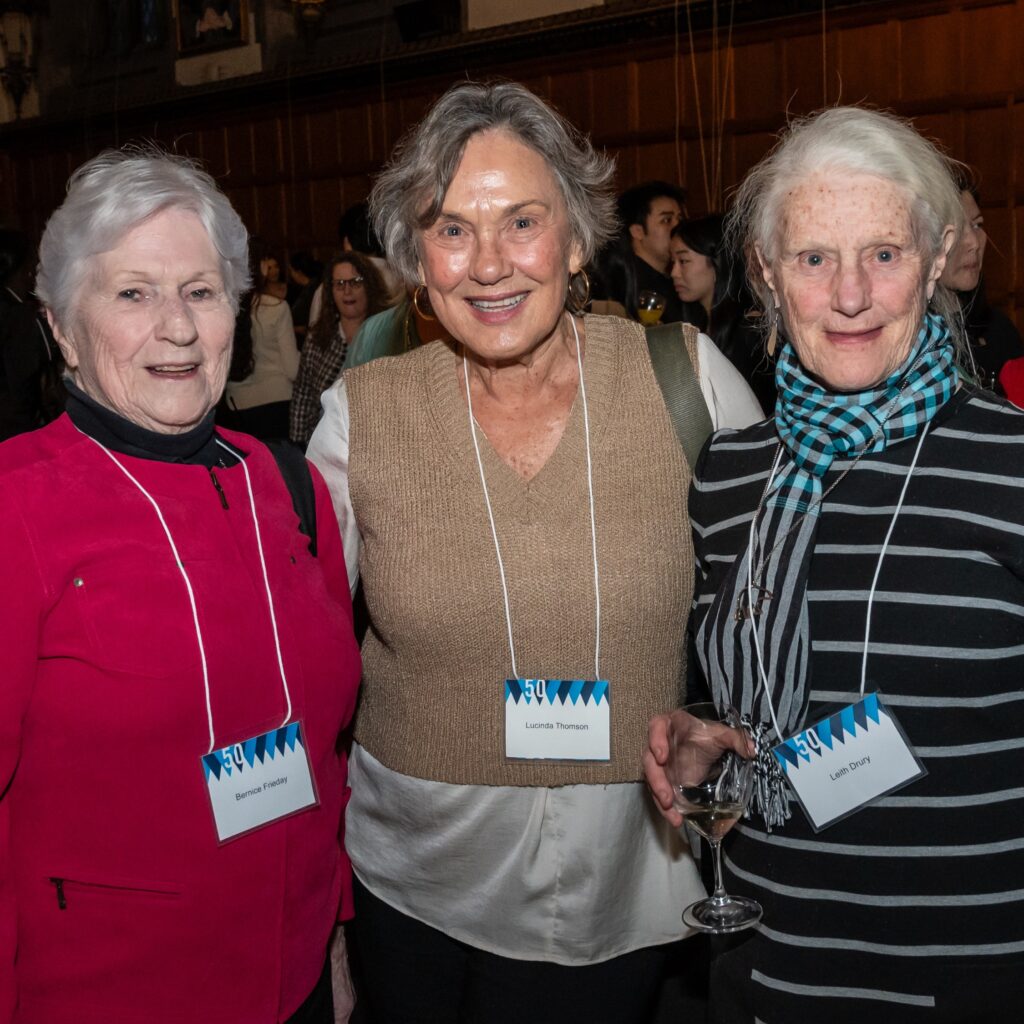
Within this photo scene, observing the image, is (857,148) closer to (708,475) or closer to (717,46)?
(708,475)

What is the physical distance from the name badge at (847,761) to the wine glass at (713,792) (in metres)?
0.07

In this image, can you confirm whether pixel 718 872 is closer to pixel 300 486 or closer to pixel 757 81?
pixel 300 486

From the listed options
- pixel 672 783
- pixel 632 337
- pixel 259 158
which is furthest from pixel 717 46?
pixel 672 783

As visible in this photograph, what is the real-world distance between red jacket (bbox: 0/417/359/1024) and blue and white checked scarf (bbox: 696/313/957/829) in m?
0.68

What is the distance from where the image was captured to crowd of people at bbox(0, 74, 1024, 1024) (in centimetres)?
158

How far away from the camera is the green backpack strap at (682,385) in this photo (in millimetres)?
2021

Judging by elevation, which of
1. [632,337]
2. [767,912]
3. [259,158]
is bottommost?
[767,912]

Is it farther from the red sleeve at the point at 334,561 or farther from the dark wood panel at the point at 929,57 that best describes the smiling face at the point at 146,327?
the dark wood panel at the point at 929,57

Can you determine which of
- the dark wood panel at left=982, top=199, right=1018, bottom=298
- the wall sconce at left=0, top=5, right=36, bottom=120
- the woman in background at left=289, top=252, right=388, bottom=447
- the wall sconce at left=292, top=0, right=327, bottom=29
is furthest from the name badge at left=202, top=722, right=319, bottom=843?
the wall sconce at left=0, top=5, right=36, bottom=120

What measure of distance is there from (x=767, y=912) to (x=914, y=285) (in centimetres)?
91

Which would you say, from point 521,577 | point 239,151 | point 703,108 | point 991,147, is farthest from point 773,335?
point 239,151

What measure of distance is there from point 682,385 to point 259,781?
95 cm

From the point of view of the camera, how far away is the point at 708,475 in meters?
1.91

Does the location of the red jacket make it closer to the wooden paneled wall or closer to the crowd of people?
the crowd of people
